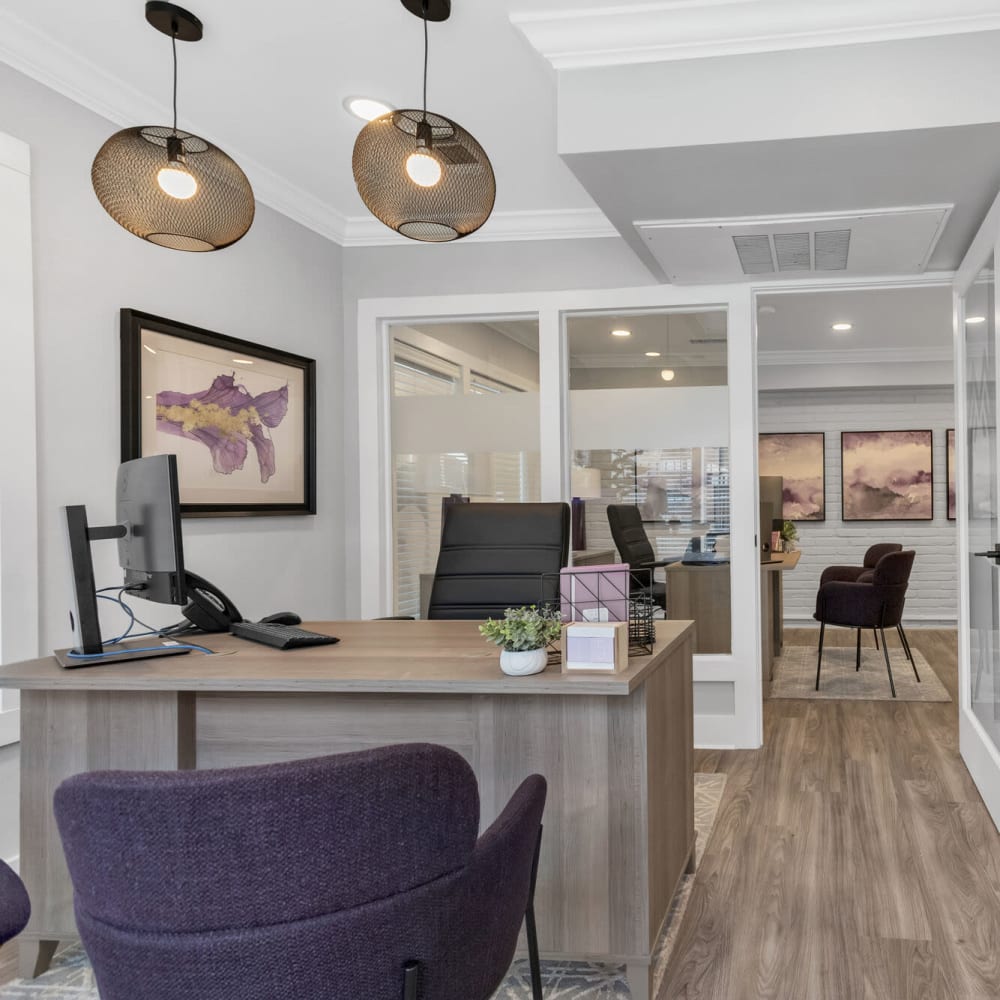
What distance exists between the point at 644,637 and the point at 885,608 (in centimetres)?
388

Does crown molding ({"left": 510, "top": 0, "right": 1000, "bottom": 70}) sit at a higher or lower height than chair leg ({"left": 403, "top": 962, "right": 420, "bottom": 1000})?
higher

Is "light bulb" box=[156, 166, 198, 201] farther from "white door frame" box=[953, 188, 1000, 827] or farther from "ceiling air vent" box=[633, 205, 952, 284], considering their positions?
"white door frame" box=[953, 188, 1000, 827]

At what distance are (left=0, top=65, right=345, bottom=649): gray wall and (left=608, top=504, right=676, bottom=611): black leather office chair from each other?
4.89 feet

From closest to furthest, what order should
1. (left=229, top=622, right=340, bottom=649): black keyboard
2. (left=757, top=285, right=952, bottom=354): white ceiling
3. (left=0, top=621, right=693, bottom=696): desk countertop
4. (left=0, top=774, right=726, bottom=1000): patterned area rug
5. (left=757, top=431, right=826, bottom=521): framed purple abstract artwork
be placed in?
(left=0, top=621, right=693, bottom=696): desk countertop → (left=0, top=774, right=726, bottom=1000): patterned area rug → (left=229, top=622, right=340, bottom=649): black keyboard → (left=757, top=285, right=952, bottom=354): white ceiling → (left=757, top=431, right=826, bottom=521): framed purple abstract artwork

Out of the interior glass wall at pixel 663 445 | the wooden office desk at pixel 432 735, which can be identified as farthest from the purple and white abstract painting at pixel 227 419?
the interior glass wall at pixel 663 445

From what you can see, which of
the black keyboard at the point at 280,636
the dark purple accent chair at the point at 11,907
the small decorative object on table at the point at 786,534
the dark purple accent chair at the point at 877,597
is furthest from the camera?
the small decorative object on table at the point at 786,534

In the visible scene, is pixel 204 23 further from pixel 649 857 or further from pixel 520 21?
pixel 649 857

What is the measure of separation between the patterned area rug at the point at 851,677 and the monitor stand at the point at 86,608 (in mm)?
4235

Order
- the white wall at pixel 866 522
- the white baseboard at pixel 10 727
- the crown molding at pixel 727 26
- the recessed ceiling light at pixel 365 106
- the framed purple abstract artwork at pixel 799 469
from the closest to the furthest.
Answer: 1. the crown molding at pixel 727 26
2. the white baseboard at pixel 10 727
3. the recessed ceiling light at pixel 365 106
4. the white wall at pixel 866 522
5. the framed purple abstract artwork at pixel 799 469

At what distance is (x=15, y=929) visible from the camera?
1.42m

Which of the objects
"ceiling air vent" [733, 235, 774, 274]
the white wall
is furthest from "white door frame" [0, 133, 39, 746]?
the white wall

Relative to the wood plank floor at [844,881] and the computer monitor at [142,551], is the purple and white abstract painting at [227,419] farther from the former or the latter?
the wood plank floor at [844,881]

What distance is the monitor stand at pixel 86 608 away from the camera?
2242mm

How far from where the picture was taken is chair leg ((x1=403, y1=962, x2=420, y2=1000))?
1239 millimetres
